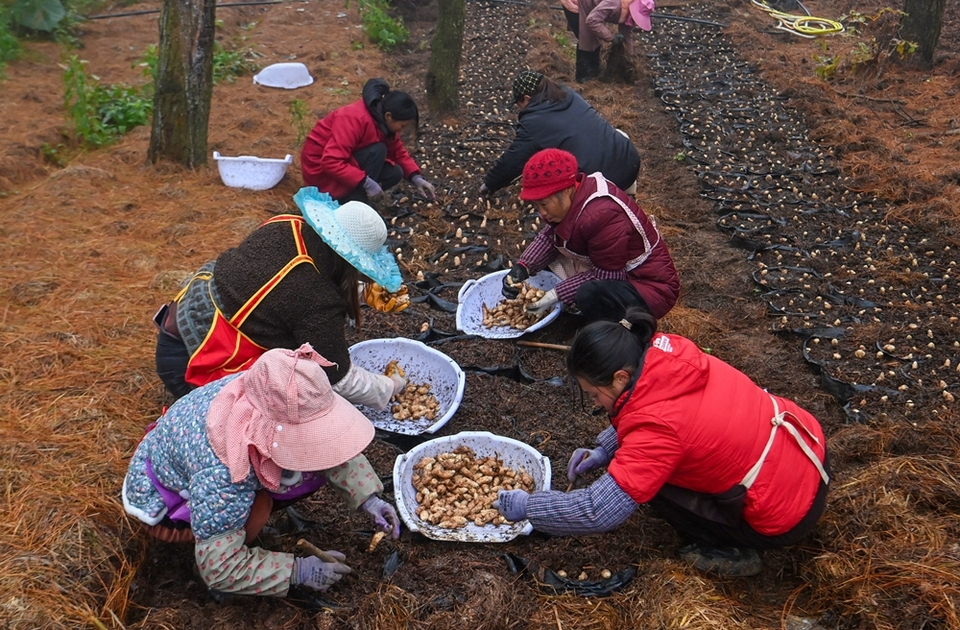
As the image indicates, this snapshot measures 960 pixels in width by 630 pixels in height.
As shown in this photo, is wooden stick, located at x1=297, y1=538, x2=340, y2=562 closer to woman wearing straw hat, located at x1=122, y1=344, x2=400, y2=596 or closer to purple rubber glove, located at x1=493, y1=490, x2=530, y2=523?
woman wearing straw hat, located at x1=122, y1=344, x2=400, y2=596

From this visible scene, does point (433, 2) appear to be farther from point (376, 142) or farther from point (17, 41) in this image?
point (376, 142)

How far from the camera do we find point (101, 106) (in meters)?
6.64

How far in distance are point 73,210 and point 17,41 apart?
167 inches

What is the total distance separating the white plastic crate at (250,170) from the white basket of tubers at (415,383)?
2.64 m

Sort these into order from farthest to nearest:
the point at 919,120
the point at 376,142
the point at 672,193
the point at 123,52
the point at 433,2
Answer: the point at 433,2, the point at 123,52, the point at 919,120, the point at 672,193, the point at 376,142

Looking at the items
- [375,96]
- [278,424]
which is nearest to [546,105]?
[375,96]

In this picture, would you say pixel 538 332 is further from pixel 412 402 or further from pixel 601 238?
pixel 412 402

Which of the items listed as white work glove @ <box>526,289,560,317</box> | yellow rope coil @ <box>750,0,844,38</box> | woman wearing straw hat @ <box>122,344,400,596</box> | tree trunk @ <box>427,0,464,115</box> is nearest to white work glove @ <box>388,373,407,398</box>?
white work glove @ <box>526,289,560,317</box>

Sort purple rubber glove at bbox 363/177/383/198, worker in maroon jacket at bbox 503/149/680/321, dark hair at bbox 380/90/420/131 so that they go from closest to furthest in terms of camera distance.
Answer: worker in maroon jacket at bbox 503/149/680/321 → dark hair at bbox 380/90/420/131 → purple rubber glove at bbox 363/177/383/198

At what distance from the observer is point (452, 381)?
11.0ft

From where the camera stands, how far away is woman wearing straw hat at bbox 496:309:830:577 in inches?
82.7

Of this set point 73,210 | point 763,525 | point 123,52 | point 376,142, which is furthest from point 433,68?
point 763,525

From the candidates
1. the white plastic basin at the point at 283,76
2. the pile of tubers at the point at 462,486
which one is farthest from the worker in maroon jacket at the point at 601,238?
the white plastic basin at the point at 283,76

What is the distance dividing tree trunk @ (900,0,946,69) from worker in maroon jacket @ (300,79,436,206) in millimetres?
6678
